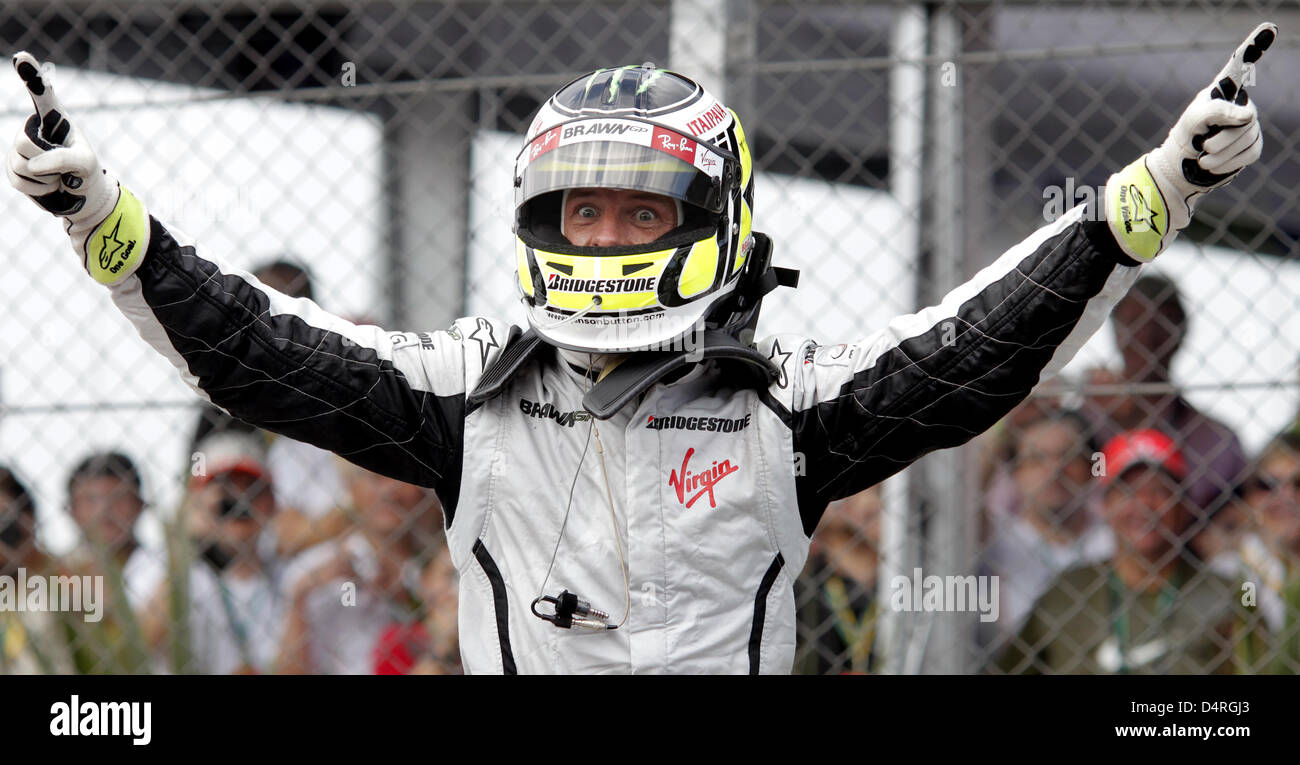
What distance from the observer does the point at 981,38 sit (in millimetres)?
3992

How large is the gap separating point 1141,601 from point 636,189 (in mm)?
2086

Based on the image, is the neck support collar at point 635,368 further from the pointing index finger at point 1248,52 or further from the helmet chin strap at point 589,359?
the pointing index finger at point 1248,52

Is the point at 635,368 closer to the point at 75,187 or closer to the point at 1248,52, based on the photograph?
the point at 75,187

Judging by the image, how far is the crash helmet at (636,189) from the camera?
2645mm

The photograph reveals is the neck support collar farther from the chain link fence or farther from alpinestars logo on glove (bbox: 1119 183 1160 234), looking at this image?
the chain link fence

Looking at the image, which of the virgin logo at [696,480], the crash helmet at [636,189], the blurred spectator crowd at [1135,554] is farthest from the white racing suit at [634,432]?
the blurred spectator crowd at [1135,554]

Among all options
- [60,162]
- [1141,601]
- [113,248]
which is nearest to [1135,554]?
[1141,601]

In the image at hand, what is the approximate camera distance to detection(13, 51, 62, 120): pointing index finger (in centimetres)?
225

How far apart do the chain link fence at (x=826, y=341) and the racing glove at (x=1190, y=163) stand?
0.94 m

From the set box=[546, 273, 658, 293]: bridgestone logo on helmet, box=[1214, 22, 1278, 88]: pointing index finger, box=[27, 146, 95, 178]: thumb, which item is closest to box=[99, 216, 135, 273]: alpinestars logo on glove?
box=[27, 146, 95, 178]: thumb

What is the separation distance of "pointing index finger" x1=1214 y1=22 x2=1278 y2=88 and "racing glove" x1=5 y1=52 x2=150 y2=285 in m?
1.84

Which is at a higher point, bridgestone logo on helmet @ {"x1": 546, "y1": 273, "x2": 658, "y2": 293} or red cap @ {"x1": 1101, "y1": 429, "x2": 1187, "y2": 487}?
red cap @ {"x1": 1101, "y1": 429, "x2": 1187, "y2": 487}

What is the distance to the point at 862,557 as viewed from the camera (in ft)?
14.4
